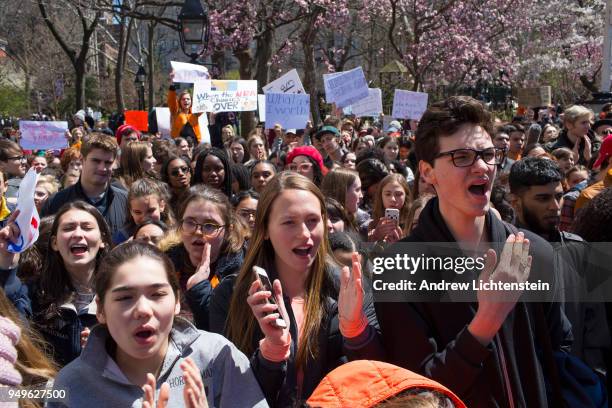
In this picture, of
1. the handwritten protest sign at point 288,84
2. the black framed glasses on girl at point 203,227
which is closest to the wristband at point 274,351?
the black framed glasses on girl at point 203,227

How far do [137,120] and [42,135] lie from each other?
158 inches

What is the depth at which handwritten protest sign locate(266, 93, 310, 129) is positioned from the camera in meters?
12.0

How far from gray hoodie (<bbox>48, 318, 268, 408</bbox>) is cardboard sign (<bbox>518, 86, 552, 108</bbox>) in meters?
17.4

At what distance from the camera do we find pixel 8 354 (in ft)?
7.71

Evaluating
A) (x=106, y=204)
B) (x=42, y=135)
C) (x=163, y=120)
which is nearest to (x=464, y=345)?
(x=106, y=204)

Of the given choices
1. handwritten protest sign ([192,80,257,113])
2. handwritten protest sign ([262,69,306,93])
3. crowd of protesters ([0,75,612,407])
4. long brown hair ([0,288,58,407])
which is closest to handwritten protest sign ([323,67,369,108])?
handwritten protest sign ([262,69,306,93])

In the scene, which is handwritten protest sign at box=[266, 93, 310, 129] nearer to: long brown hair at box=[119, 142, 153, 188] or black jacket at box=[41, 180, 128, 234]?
long brown hair at box=[119, 142, 153, 188]

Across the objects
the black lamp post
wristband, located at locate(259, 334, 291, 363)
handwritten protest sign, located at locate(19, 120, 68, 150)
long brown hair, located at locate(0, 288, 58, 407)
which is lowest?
long brown hair, located at locate(0, 288, 58, 407)

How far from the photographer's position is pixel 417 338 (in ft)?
8.43

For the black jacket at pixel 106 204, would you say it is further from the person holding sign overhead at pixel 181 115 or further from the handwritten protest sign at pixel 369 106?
the handwritten protest sign at pixel 369 106

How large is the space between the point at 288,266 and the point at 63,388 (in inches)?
44.2

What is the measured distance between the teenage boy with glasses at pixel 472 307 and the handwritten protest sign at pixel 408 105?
36.9ft

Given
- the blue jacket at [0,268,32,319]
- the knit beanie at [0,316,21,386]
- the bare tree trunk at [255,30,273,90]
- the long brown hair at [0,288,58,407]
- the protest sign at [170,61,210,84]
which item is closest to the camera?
the knit beanie at [0,316,21,386]

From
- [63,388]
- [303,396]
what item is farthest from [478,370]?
[63,388]
